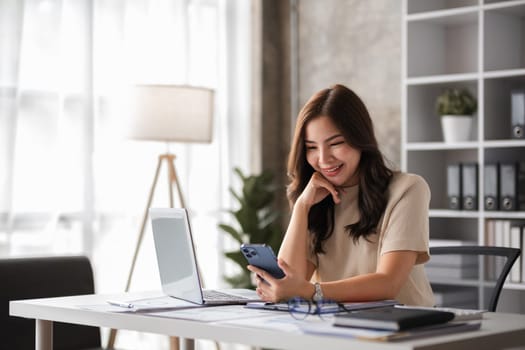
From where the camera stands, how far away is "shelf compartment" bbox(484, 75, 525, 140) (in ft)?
14.3

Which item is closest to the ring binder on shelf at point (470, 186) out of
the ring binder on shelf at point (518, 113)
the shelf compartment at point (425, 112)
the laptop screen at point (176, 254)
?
the ring binder on shelf at point (518, 113)

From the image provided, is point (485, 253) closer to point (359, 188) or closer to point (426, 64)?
point (359, 188)

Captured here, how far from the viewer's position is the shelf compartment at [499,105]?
4363 mm

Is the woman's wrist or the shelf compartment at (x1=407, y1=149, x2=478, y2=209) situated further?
the shelf compartment at (x1=407, y1=149, x2=478, y2=209)

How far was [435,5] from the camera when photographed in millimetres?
4730

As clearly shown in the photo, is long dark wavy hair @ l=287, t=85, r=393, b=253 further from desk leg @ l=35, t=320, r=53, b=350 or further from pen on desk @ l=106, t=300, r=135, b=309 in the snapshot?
desk leg @ l=35, t=320, r=53, b=350

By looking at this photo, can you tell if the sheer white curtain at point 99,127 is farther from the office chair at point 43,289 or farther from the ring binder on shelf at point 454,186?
the ring binder on shelf at point 454,186

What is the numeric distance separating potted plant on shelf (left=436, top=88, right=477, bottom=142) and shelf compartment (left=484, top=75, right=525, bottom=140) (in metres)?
0.13

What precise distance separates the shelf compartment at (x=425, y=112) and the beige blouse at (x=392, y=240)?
6.42ft

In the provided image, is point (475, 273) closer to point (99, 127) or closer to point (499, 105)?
point (499, 105)

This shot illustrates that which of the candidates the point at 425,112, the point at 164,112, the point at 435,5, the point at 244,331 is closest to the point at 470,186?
the point at 425,112

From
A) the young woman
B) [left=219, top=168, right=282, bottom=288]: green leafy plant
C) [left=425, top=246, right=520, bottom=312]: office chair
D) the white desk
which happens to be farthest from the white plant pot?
the white desk

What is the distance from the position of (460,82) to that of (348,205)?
207 cm

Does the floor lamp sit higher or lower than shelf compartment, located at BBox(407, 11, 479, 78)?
lower
